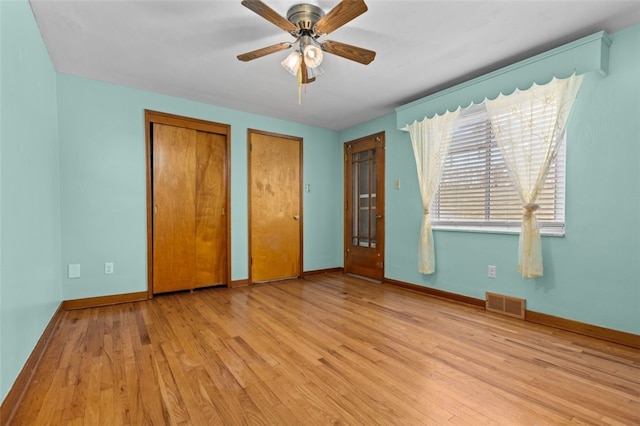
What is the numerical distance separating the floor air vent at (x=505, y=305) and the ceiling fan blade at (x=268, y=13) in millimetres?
3050

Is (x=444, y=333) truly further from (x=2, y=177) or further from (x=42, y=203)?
(x=42, y=203)

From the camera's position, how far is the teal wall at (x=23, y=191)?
59.4 inches

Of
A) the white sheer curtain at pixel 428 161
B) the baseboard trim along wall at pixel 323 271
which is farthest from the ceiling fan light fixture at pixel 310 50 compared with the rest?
the baseboard trim along wall at pixel 323 271

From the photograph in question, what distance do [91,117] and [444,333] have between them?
4.16 meters

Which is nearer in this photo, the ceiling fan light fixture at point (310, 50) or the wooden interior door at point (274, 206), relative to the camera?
the ceiling fan light fixture at point (310, 50)

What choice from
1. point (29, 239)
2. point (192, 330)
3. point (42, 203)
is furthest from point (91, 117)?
point (192, 330)

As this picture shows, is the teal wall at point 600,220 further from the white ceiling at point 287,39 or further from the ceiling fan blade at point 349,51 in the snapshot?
the ceiling fan blade at point 349,51

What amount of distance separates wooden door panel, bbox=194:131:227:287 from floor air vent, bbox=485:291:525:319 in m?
3.26

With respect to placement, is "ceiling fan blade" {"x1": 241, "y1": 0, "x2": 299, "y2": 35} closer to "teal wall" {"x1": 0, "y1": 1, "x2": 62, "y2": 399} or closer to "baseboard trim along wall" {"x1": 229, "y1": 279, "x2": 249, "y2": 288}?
"teal wall" {"x1": 0, "y1": 1, "x2": 62, "y2": 399}

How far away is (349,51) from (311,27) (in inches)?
12.7

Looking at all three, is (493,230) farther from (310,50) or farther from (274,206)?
(274,206)

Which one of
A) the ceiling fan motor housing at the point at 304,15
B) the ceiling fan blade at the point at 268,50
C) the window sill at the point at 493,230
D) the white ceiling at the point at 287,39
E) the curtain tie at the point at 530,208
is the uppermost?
the white ceiling at the point at 287,39

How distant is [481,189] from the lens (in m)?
3.17

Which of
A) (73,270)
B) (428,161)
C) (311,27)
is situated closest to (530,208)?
(428,161)
